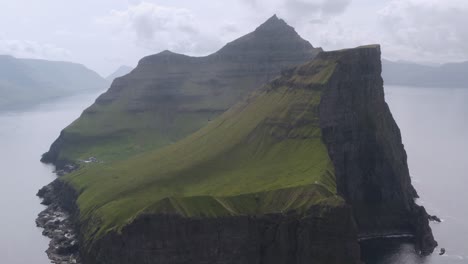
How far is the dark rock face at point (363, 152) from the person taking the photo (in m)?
185

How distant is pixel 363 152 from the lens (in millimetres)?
193750

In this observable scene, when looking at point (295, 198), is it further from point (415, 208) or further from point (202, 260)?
point (415, 208)

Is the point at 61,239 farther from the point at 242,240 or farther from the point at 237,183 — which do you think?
the point at 242,240

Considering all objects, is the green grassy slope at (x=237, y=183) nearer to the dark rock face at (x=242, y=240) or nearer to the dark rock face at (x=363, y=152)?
the dark rock face at (x=242, y=240)

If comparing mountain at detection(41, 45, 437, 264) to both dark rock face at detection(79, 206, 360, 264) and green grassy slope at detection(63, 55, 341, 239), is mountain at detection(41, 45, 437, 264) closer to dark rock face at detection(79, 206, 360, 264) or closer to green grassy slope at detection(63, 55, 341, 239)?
dark rock face at detection(79, 206, 360, 264)

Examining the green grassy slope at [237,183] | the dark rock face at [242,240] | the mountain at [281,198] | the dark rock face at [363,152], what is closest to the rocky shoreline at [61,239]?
the mountain at [281,198]

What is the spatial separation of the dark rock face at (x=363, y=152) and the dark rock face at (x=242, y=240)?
45.7 meters

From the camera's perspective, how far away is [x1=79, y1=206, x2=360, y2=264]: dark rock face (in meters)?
139

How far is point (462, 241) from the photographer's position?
560ft

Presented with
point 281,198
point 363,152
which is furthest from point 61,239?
point 363,152

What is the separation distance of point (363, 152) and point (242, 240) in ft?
233

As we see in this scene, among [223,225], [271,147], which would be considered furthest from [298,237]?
[271,147]

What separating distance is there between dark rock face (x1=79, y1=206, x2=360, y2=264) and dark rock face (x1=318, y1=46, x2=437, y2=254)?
150 feet

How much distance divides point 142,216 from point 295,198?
41.3m
